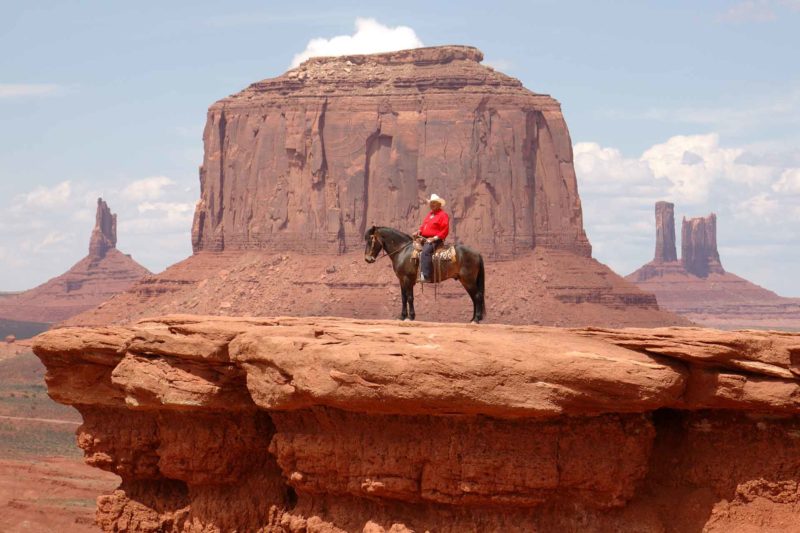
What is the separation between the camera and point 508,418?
55.9ft

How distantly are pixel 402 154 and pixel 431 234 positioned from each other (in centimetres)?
10732

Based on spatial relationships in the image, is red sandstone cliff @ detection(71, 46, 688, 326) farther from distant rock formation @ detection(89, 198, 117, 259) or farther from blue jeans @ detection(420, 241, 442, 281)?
blue jeans @ detection(420, 241, 442, 281)

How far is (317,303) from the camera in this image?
121 metres

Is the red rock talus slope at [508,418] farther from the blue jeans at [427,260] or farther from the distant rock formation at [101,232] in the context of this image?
the distant rock formation at [101,232]

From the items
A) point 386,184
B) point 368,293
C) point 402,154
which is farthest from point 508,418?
point 386,184

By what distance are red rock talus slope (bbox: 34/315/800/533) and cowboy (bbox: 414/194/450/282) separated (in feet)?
9.85

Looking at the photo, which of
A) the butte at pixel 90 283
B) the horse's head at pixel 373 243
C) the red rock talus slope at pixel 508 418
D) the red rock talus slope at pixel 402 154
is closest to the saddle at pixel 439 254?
the horse's head at pixel 373 243

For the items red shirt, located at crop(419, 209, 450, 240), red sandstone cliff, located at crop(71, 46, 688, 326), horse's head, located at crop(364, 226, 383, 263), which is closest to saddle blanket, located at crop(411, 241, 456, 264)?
red shirt, located at crop(419, 209, 450, 240)

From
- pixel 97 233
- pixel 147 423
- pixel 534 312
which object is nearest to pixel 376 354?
pixel 147 423

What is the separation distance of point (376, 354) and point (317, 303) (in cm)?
10385

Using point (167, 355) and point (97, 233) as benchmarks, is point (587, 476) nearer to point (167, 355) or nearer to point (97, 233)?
point (167, 355)

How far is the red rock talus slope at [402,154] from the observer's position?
419ft

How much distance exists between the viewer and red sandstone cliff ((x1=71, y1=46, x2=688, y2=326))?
411ft

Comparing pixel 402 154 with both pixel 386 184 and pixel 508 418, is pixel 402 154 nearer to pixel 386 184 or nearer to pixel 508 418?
pixel 386 184
